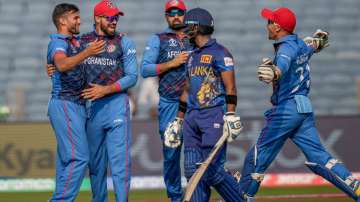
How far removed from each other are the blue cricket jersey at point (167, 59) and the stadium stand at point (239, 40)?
1000cm

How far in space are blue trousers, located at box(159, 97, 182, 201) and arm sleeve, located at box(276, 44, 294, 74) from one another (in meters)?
2.03

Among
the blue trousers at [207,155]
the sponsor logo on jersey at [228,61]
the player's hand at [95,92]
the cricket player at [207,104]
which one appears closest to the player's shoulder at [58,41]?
the player's hand at [95,92]

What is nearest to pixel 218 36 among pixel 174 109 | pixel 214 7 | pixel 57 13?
pixel 214 7

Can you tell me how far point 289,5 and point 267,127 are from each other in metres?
13.7

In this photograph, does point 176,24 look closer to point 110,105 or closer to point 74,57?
point 110,105

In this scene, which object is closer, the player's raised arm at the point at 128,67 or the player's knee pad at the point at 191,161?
the player's knee pad at the point at 191,161

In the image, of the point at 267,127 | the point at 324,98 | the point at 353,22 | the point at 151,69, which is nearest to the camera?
the point at 267,127

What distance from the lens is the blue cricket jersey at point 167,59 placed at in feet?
39.0

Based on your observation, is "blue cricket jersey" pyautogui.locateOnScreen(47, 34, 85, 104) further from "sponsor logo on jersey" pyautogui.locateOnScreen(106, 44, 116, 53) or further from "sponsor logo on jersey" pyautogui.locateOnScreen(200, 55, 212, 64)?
"sponsor logo on jersey" pyautogui.locateOnScreen(200, 55, 212, 64)

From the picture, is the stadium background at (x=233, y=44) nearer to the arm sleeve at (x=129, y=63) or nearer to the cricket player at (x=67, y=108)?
the arm sleeve at (x=129, y=63)

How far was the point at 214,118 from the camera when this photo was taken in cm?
993

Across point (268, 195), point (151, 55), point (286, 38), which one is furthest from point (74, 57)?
point (268, 195)

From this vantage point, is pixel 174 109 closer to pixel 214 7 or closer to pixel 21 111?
pixel 21 111

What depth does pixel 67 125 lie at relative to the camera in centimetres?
1020
